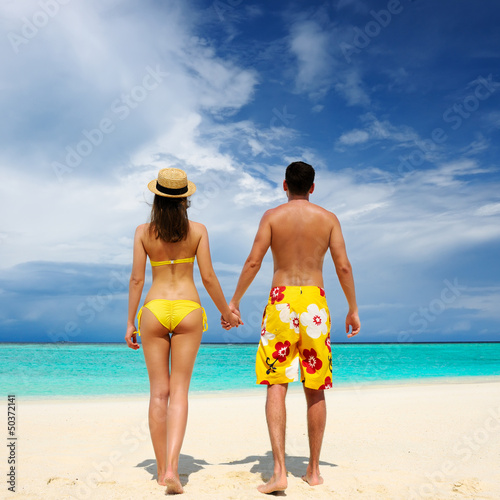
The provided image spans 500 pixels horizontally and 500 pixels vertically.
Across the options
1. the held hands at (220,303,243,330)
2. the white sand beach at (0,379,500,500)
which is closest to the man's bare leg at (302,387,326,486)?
the white sand beach at (0,379,500,500)

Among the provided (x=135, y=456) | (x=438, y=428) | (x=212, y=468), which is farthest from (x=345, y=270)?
(x=438, y=428)

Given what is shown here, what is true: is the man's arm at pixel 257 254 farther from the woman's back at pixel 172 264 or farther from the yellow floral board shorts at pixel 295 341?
the woman's back at pixel 172 264

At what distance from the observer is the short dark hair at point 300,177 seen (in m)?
3.96

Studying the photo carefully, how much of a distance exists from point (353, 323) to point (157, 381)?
1696mm

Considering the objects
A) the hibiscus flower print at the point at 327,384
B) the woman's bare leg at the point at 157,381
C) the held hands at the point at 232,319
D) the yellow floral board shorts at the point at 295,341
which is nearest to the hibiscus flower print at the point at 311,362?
the yellow floral board shorts at the point at 295,341

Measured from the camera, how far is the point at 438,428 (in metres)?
6.30

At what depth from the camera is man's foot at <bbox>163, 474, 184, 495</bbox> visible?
329cm

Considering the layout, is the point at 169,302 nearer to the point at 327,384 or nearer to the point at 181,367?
the point at 181,367

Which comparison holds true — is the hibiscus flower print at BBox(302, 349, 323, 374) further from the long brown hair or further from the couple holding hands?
the long brown hair

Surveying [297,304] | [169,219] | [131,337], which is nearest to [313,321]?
[297,304]

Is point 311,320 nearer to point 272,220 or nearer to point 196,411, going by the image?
point 272,220

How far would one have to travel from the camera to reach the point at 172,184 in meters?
3.73

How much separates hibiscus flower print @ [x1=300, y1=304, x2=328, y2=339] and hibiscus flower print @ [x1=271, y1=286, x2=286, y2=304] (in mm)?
218

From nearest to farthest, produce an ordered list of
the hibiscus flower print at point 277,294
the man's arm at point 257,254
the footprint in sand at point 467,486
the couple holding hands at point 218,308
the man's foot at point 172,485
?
1. the man's foot at point 172,485
2. the footprint in sand at point 467,486
3. the couple holding hands at point 218,308
4. the hibiscus flower print at point 277,294
5. the man's arm at point 257,254
